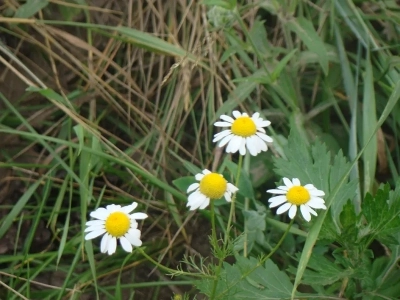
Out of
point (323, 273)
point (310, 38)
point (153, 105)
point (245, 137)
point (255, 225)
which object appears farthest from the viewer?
point (153, 105)

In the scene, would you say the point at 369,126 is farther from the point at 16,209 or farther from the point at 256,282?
the point at 16,209

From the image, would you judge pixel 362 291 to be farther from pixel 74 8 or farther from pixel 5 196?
pixel 74 8

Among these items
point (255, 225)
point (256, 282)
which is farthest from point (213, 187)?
point (255, 225)

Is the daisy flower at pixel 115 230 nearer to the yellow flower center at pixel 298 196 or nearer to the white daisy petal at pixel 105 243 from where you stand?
the white daisy petal at pixel 105 243

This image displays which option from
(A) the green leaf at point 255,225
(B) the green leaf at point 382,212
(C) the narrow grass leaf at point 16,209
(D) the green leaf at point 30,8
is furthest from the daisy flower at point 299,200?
(D) the green leaf at point 30,8

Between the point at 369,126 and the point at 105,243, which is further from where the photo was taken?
the point at 369,126

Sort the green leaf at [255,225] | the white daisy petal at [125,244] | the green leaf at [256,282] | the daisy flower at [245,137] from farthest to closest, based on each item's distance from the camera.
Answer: the green leaf at [255,225]
the green leaf at [256,282]
the daisy flower at [245,137]
the white daisy petal at [125,244]
